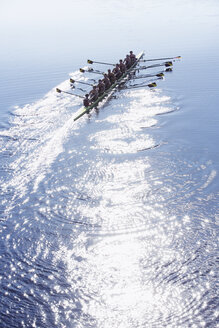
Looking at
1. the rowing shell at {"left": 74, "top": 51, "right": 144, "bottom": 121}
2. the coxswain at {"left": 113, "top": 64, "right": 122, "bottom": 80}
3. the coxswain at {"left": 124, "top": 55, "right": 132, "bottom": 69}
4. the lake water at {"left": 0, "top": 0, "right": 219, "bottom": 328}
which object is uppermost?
the coxswain at {"left": 124, "top": 55, "right": 132, "bottom": 69}

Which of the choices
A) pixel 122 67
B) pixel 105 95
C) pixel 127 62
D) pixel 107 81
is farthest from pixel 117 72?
pixel 105 95

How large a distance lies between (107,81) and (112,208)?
710 inches

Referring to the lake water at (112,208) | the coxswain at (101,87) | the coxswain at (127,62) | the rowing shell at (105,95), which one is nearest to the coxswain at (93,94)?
the rowing shell at (105,95)

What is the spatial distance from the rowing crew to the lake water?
1.29m

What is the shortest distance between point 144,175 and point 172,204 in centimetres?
288

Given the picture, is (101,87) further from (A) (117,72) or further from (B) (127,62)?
(B) (127,62)

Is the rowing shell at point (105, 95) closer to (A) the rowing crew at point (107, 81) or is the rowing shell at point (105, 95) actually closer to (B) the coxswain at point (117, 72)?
(A) the rowing crew at point (107, 81)

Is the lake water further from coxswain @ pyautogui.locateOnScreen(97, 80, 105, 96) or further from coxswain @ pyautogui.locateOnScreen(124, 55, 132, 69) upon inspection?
coxswain @ pyautogui.locateOnScreen(124, 55, 132, 69)

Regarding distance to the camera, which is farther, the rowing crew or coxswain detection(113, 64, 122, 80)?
coxswain detection(113, 64, 122, 80)

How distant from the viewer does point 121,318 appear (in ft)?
35.1

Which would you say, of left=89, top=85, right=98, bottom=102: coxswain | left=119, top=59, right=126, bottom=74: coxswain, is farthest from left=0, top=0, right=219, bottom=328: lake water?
left=119, top=59, right=126, bottom=74: coxswain

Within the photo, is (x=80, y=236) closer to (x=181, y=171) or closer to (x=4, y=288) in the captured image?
(x=4, y=288)

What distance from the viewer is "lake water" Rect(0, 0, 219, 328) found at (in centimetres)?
1116

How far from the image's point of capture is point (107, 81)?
99.4 ft
